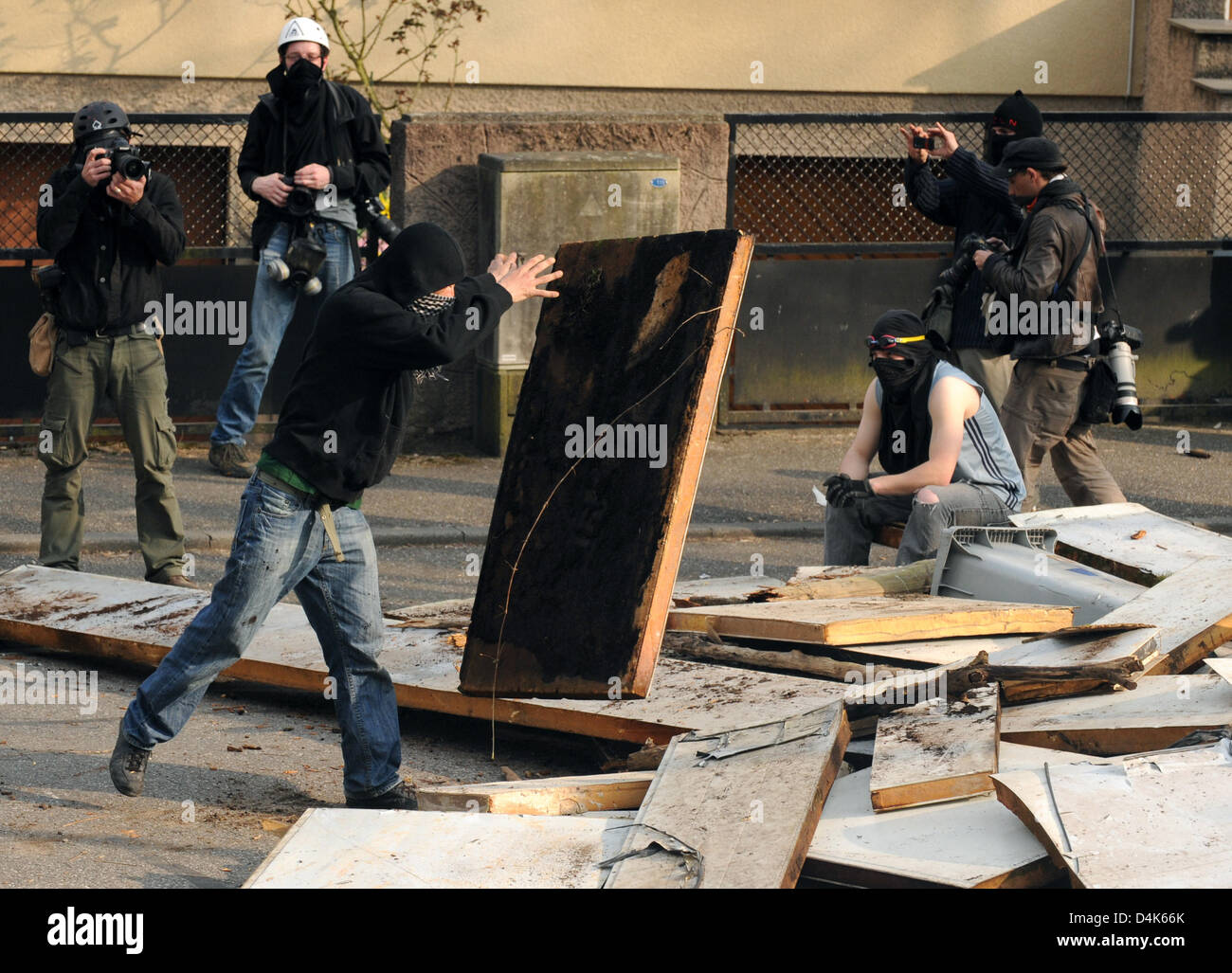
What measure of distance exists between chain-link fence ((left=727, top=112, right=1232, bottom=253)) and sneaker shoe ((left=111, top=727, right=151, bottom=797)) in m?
8.52

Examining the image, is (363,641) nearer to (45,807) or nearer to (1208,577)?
(45,807)

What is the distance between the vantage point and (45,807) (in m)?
4.96

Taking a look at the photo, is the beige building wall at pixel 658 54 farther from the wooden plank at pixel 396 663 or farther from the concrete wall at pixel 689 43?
the wooden plank at pixel 396 663

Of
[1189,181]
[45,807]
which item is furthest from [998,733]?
[1189,181]

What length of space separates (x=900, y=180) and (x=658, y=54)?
2.24 metres

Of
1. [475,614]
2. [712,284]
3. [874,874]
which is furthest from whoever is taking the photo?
[475,614]

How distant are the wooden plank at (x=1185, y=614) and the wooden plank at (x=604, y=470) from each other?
177 cm

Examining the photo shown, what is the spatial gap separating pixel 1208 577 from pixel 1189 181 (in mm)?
7622

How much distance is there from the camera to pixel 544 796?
455 centimetres

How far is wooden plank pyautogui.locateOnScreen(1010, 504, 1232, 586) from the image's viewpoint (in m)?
6.71

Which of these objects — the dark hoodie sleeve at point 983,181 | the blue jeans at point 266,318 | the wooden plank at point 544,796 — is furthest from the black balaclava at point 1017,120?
the wooden plank at point 544,796

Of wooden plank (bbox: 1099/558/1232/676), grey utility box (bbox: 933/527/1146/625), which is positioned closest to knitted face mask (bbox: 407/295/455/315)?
grey utility box (bbox: 933/527/1146/625)

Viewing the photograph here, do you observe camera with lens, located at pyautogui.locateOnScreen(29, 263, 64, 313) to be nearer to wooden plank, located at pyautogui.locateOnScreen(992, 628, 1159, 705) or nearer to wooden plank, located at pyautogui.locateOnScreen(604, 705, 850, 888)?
wooden plank, located at pyautogui.locateOnScreen(604, 705, 850, 888)

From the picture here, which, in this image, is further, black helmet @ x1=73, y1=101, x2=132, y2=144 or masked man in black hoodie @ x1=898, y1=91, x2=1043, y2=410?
masked man in black hoodie @ x1=898, y1=91, x2=1043, y2=410
